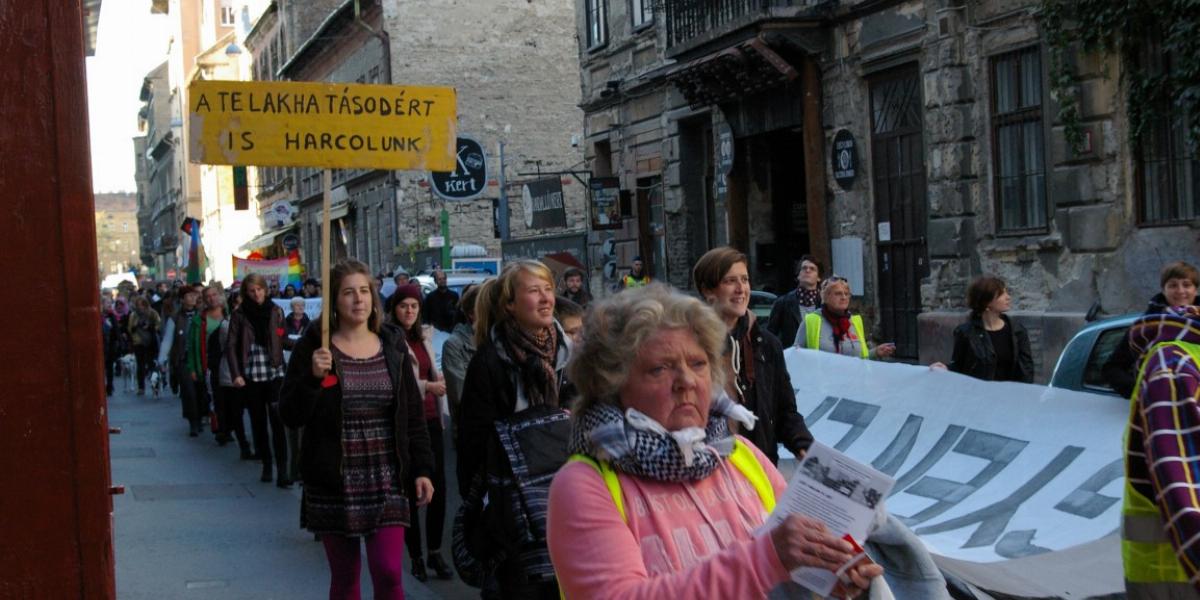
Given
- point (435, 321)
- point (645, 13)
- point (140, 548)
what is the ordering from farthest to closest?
1. point (645, 13)
2. point (435, 321)
3. point (140, 548)

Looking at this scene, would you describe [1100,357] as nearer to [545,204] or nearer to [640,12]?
[640,12]

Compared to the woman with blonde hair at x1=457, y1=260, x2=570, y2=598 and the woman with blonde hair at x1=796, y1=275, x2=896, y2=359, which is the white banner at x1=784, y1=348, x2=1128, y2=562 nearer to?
the woman with blonde hair at x1=796, y1=275, x2=896, y2=359

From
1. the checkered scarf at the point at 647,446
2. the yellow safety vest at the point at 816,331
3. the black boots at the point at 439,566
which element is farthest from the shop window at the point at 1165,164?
the checkered scarf at the point at 647,446

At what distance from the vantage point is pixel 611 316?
319 cm

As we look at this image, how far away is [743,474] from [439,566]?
5.93m

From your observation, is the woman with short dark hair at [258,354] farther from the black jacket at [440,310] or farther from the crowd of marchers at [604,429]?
the black jacket at [440,310]

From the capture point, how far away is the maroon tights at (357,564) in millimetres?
6203

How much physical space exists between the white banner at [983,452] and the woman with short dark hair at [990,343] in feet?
1.05

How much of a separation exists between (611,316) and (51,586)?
62.6 inches

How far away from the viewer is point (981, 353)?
9195 millimetres

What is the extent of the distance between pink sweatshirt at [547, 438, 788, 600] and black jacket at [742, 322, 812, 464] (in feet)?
9.43

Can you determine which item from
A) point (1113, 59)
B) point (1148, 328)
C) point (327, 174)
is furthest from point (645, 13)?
point (1148, 328)

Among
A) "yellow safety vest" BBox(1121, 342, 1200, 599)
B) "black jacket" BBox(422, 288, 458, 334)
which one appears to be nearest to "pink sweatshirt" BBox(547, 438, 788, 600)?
"yellow safety vest" BBox(1121, 342, 1200, 599)

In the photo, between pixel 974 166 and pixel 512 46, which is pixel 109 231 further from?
pixel 974 166
